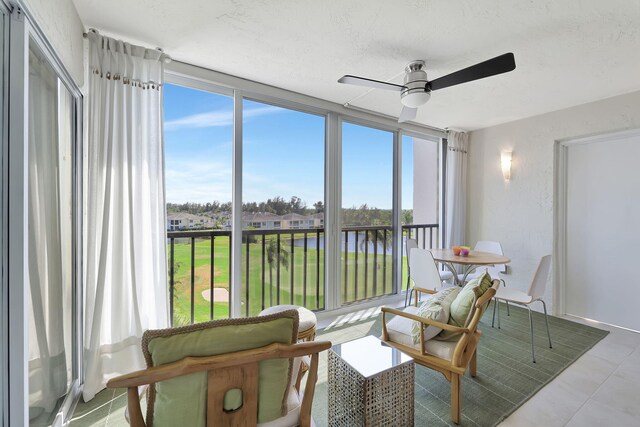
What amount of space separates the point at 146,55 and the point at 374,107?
2.33m

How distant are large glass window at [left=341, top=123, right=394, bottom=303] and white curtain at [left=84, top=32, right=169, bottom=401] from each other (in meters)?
1.99

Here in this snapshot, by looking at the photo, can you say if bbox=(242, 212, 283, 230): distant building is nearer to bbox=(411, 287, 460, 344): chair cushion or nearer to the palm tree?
the palm tree

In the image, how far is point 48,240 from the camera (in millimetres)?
1497

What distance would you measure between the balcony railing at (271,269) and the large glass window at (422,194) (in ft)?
0.67

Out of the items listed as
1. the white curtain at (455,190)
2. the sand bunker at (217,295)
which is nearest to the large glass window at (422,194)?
the white curtain at (455,190)

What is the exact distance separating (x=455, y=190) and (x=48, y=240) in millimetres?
4389

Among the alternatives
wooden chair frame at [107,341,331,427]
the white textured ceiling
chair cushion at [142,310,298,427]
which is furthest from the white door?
chair cushion at [142,310,298,427]

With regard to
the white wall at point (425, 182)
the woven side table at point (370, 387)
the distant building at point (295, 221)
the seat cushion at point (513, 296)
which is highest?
the white wall at point (425, 182)

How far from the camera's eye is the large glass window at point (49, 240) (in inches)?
51.5

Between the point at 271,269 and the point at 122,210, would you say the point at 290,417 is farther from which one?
the point at 271,269

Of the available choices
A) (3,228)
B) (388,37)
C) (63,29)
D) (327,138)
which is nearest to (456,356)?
(388,37)

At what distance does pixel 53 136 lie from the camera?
158cm

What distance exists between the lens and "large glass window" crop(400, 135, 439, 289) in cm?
412

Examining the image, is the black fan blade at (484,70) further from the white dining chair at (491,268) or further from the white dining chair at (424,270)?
the white dining chair at (491,268)
